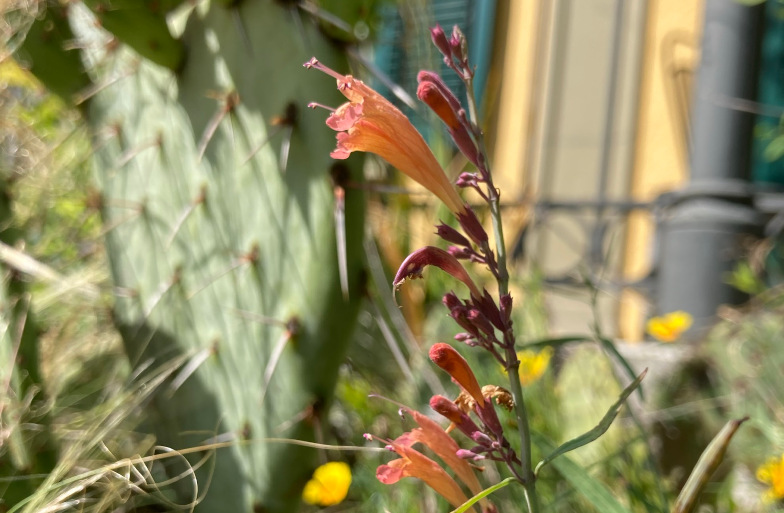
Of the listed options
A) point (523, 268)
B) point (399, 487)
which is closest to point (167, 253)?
point (399, 487)

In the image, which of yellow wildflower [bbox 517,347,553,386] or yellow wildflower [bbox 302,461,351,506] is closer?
yellow wildflower [bbox 302,461,351,506]

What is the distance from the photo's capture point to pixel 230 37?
0.87m

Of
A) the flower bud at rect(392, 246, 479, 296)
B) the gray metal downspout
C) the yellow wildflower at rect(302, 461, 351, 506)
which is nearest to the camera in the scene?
the flower bud at rect(392, 246, 479, 296)

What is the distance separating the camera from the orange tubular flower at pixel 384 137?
413 mm

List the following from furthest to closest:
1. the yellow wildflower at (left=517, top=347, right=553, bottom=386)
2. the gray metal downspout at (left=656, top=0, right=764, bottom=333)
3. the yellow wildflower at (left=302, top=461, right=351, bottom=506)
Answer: the gray metal downspout at (left=656, top=0, right=764, bottom=333) < the yellow wildflower at (left=517, top=347, right=553, bottom=386) < the yellow wildflower at (left=302, top=461, right=351, bottom=506)

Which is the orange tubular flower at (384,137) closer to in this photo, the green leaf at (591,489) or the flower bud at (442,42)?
the flower bud at (442,42)

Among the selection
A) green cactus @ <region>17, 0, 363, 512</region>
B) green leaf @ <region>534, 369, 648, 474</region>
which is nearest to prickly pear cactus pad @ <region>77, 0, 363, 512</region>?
green cactus @ <region>17, 0, 363, 512</region>

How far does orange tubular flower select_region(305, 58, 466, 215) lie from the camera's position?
0.41 m

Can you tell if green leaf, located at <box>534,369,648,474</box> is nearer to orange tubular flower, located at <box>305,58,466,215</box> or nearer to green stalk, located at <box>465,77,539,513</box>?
green stalk, located at <box>465,77,539,513</box>

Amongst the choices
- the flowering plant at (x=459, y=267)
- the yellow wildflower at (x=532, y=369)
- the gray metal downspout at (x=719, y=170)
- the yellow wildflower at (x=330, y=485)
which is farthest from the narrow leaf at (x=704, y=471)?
the gray metal downspout at (x=719, y=170)

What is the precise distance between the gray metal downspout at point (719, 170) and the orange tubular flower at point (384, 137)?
1492 mm

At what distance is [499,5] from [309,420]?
2.89 metres

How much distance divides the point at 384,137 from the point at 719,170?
5.32 feet

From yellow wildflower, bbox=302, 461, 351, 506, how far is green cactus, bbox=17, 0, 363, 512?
7cm
